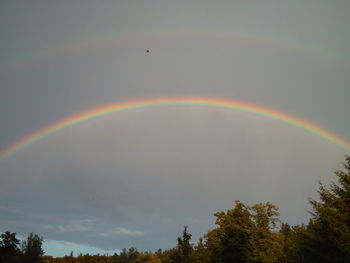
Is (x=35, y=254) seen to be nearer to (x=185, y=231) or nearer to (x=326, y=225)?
(x=185, y=231)

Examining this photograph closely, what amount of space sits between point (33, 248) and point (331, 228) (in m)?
56.3

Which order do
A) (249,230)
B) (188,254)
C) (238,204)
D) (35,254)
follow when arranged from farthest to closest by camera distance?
(35,254)
(188,254)
(238,204)
(249,230)

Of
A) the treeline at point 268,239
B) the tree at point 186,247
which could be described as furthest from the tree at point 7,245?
the tree at point 186,247

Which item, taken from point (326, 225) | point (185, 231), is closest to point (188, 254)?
point (185, 231)

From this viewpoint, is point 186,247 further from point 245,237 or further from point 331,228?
point 331,228

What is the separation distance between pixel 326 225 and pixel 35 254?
5575 cm

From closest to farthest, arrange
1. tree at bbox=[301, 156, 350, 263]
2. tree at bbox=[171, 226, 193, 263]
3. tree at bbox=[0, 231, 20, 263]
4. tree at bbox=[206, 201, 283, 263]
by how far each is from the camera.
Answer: tree at bbox=[301, 156, 350, 263], tree at bbox=[206, 201, 283, 263], tree at bbox=[171, 226, 193, 263], tree at bbox=[0, 231, 20, 263]

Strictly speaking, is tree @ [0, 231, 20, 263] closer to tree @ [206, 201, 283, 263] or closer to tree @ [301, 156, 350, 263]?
tree @ [206, 201, 283, 263]

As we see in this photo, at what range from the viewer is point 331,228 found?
722 inches

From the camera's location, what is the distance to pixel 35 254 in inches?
2259

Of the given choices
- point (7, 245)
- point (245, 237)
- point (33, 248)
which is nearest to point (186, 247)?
point (245, 237)

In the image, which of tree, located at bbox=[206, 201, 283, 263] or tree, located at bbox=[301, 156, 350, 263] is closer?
tree, located at bbox=[301, 156, 350, 263]

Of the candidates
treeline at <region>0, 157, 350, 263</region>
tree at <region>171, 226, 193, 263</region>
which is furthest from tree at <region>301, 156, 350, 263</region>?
tree at <region>171, 226, 193, 263</region>

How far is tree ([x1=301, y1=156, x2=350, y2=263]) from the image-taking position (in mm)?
17797
